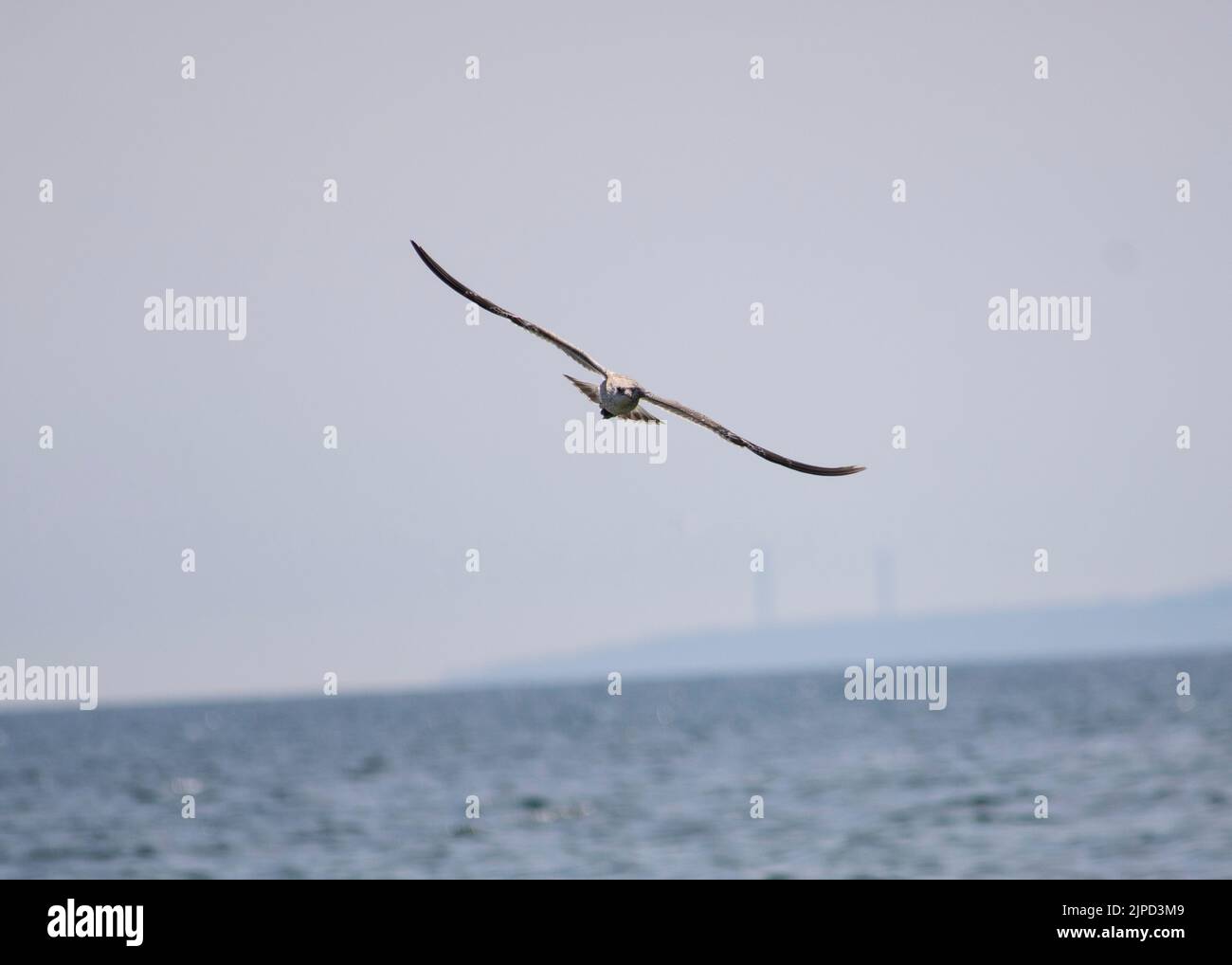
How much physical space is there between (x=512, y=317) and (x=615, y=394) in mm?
1204

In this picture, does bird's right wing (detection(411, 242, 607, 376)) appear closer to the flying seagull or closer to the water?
the flying seagull

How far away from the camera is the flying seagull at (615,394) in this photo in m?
14.3

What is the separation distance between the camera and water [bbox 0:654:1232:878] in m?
40.4

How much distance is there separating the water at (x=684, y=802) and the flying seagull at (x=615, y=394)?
79.7 ft

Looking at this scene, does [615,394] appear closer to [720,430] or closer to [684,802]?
[720,430]

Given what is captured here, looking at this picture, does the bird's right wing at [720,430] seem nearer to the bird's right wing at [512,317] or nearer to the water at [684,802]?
the bird's right wing at [512,317]

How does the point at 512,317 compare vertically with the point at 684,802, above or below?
above

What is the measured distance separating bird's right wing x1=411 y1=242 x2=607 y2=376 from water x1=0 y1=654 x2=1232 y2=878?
2508cm

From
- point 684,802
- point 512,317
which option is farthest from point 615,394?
point 684,802

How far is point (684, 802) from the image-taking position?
2119 inches

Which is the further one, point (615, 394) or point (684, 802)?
point (684, 802)

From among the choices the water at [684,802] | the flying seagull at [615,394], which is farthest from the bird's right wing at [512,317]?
the water at [684,802]
